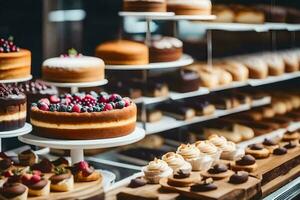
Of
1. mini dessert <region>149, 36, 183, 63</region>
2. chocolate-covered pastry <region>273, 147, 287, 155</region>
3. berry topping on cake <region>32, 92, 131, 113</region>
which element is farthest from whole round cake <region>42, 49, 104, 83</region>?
chocolate-covered pastry <region>273, 147, 287, 155</region>

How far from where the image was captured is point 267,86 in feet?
21.4

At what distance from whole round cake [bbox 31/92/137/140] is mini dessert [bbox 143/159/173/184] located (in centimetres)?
24

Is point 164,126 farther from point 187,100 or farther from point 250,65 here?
point 250,65

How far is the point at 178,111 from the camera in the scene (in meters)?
4.99

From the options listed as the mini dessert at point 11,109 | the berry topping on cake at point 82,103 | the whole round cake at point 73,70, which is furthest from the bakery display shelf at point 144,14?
the mini dessert at point 11,109

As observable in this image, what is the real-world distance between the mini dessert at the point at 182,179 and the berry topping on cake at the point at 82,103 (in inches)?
19.1

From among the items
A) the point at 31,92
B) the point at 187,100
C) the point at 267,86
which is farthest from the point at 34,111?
the point at 267,86

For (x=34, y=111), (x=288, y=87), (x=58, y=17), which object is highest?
(x=58, y=17)

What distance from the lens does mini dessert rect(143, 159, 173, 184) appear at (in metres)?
3.31

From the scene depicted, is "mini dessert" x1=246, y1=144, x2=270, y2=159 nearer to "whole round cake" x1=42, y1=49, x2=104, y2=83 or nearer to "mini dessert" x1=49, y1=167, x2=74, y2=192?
"whole round cake" x1=42, y1=49, x2=104, y2=83

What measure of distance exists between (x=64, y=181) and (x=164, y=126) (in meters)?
1.94

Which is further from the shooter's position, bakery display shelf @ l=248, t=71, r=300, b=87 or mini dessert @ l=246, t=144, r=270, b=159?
bakery display shelf @ l=248, t=71, r=300, b=87

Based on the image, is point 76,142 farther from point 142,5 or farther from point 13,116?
point 142,5

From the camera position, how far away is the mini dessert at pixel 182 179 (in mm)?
3176
